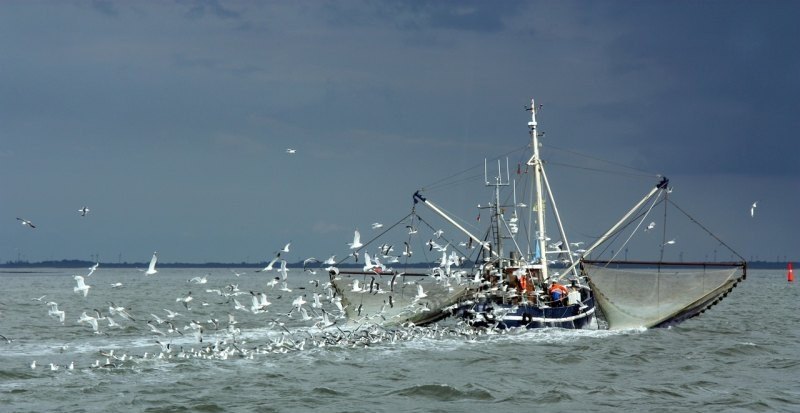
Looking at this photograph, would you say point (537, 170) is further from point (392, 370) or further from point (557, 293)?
point (392, 370)

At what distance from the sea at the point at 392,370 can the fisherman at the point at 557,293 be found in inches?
58.0

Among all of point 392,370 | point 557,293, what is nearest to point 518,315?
point 557,293

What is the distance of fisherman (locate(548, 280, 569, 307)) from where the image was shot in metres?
44.8

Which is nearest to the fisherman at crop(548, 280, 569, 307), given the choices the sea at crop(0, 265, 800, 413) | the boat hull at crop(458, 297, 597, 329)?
the boat hull at crop(458, 297, 597, 329)

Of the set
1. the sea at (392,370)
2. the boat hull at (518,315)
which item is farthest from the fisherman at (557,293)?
the sea at (392,370)

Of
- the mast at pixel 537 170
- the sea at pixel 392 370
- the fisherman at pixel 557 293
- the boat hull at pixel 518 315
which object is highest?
the mast at pixel 537 170

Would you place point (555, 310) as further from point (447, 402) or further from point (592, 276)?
point (447, 402)

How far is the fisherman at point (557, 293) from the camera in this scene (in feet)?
147

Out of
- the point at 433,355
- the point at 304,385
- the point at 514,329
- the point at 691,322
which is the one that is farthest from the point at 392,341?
the point at 691,322

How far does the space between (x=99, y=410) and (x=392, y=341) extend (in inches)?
697

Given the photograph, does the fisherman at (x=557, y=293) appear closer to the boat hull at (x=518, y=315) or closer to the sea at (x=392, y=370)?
the boat hull at (x=518, y=315)

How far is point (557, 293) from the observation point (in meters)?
44.8

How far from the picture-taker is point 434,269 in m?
35.8

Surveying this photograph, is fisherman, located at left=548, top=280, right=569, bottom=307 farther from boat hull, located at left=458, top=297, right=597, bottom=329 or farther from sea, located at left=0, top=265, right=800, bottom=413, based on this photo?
sea, located at left=0, top=265, right=800, bottom=413
